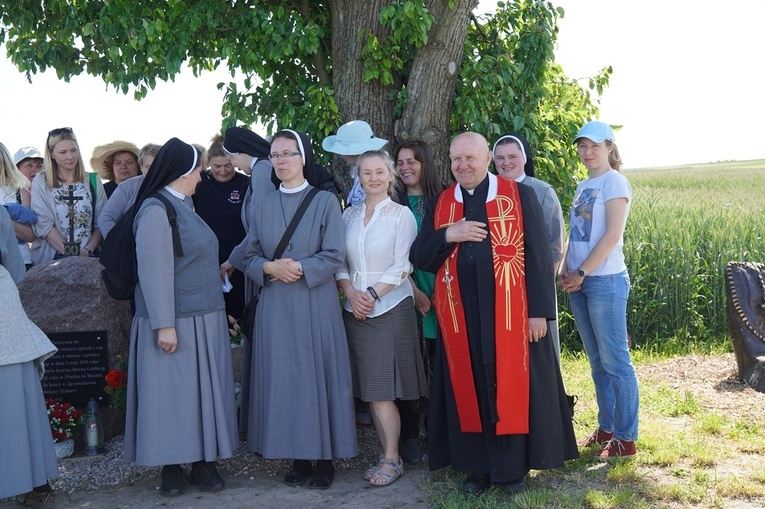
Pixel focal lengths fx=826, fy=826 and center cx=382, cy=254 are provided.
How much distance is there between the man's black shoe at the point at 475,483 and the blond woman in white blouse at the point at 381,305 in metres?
0.54

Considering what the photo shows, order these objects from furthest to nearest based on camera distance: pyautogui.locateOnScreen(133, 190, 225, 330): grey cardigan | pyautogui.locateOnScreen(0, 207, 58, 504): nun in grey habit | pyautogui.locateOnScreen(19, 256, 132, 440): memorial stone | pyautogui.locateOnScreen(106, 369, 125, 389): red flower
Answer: pyautogui.locateOnScreen(19, 256, 132, 440): memorial stone → pyautogui.locateOnScreen(106, 369, 125, 389): red flower → pyautogui.locateOnScreen(133, 190, 225, 330): grey cardigan → pyautogui.locateOnScreen(0, 207, 58, 504): nun in grey habit

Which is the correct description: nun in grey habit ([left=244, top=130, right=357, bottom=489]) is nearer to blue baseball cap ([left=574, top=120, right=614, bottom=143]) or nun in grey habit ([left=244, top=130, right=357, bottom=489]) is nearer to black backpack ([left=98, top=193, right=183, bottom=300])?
black backpack ([left=98, top=193, right=183, bottom=300])

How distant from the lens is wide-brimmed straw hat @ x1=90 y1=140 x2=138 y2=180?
678 centimetres

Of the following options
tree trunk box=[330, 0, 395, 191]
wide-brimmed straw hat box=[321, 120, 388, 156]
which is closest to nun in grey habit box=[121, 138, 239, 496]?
wide-brimmed straw hat box=[321, 120, 388, 156]

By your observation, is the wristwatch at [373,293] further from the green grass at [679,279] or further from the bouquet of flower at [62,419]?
the green grass at [679,279]

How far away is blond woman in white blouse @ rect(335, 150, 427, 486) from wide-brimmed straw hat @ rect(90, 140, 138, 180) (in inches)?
94.8

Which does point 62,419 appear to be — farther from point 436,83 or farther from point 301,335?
point 436,83

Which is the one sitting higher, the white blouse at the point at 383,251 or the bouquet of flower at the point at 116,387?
the white blouse at the point at 383,251

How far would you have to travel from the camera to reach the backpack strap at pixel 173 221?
192 inches

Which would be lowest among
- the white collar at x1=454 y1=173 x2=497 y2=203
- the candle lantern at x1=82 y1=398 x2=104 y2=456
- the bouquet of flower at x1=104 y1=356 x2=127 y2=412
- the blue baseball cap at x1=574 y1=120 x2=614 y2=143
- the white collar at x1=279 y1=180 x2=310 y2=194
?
the candle lantern at x1=82 y1=398 x2=104 y2=456

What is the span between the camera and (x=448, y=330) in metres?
4.95

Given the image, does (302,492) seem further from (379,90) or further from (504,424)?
(379,90)

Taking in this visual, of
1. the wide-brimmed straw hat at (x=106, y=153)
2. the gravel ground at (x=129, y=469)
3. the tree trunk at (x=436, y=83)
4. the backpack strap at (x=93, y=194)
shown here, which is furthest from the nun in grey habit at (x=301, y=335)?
the tree trunk at (x=436, y=83)

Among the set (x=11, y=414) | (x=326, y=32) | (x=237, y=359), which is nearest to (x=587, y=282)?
(x=237, y=359)
